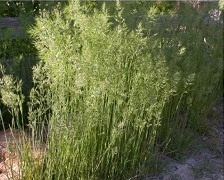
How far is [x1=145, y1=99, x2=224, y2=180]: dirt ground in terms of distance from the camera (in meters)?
3.41

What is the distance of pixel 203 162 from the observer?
3641mm

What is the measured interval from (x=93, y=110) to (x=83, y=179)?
0.47 m

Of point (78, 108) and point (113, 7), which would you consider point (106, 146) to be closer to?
point (78, 108)

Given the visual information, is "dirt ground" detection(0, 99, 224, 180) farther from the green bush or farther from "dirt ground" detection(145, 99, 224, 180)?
the green bush

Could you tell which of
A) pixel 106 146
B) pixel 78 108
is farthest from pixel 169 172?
pixel 78 108

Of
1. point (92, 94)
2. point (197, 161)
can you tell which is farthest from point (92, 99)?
point (197, 161)

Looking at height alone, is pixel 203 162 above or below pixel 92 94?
below

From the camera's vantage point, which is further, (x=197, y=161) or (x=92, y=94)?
(x=197, y=161)

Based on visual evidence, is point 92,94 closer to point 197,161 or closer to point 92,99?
point 92,99

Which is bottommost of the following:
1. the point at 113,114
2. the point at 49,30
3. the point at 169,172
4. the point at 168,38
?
the point at 169,172

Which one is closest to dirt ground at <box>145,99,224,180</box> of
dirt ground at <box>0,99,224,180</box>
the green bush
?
dirt ground at <box>0,99,224,180</box>

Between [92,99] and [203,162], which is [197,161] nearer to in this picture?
[203,162]

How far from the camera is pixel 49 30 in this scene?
8.57 ft

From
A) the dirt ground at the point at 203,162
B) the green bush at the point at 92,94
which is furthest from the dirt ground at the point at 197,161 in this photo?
the green bush at the point at 92,94
